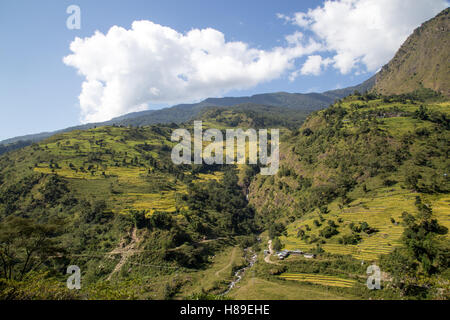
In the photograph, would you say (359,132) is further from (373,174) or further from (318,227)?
(318,227)

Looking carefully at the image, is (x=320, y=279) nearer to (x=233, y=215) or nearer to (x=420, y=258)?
(x=420, y=258)

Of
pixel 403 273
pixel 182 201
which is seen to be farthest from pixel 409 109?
pixel 182 201

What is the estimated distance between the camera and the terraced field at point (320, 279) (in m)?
58.9

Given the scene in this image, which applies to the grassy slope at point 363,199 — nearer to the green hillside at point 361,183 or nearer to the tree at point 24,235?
the green hillside at point 361,183

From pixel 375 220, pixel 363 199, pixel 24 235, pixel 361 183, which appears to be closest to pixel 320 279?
pixel 375 220

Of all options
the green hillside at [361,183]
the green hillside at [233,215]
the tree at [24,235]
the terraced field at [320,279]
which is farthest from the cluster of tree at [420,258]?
the tree at [24,235]

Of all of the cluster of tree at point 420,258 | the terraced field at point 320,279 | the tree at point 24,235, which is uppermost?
the tree at point 24,235

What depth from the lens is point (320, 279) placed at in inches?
2504

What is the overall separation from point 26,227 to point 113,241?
2169 inches

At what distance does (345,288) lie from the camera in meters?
57.0

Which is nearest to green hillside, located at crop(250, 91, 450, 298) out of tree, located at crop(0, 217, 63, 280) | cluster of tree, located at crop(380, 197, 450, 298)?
cluster of tree, located at crop(380, 197, 450, 298)

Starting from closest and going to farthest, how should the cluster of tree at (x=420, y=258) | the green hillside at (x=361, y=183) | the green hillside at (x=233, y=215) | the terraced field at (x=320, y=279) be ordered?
the cluster of tree at (x=420, y=258), the green hillside at (x=233, y=215), the terraced field at (x=320, y=279), the green hillside at (x=361, y=183)

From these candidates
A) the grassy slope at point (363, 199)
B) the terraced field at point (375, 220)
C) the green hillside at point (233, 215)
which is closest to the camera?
the green hillside at point (233, 215)

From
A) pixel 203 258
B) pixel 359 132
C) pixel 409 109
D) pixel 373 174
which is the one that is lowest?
pixel 203 258
